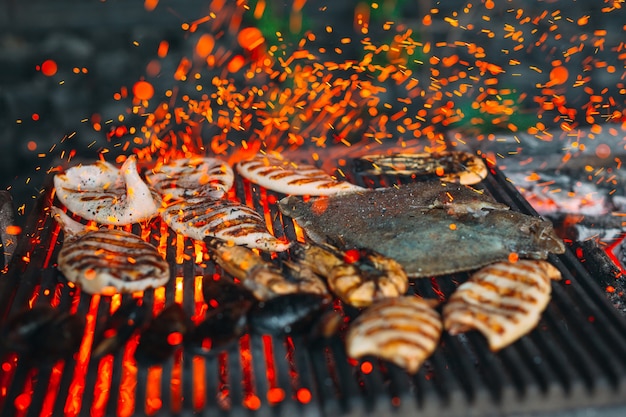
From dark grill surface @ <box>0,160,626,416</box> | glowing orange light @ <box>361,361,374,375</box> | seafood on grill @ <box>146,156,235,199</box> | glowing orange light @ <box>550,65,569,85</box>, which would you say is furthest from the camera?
glowing orange light @ <box>550,65,569,85</box>

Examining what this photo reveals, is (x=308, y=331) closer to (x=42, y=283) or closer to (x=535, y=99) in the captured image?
(x=42, y=283)

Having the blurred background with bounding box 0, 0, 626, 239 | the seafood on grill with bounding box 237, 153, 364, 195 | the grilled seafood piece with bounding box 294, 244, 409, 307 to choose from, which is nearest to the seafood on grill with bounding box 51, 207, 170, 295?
the grilled seafood piece with bounding box 294, 244, 409, 307

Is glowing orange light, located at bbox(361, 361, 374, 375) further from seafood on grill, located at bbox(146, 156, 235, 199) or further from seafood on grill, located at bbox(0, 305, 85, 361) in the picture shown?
seafood on grill, located at bbox(146, 156, 235, 199)

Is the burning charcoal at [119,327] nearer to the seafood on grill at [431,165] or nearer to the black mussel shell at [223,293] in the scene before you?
the black mussel shell at [223,293]

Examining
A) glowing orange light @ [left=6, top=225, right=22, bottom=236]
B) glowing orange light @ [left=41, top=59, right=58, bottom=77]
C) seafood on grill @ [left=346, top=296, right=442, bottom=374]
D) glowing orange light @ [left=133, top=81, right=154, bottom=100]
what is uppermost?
glowing orange light @ [left=41, top=59, right=58, bottom=77]

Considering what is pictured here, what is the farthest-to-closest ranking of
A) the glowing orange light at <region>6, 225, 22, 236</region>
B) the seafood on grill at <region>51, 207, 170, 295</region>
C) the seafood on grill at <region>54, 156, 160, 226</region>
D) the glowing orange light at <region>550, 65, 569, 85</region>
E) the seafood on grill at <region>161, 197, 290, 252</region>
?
the glowing orange light at <region>550, 65, 569, 85</region> < the glowing orange light at <region>6, 225, 22, 236</region> < the seafood on grill at <region>54, 156, 160, 226</region> < the seafood on grill at <region>161, 197, 290, 252</region> < the seafood on grill at <region>51, 207, 170, 295</region>

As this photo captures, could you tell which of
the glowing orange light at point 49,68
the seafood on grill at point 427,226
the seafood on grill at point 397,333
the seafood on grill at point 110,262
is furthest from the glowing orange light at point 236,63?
the seafood on grill at point 397,333
